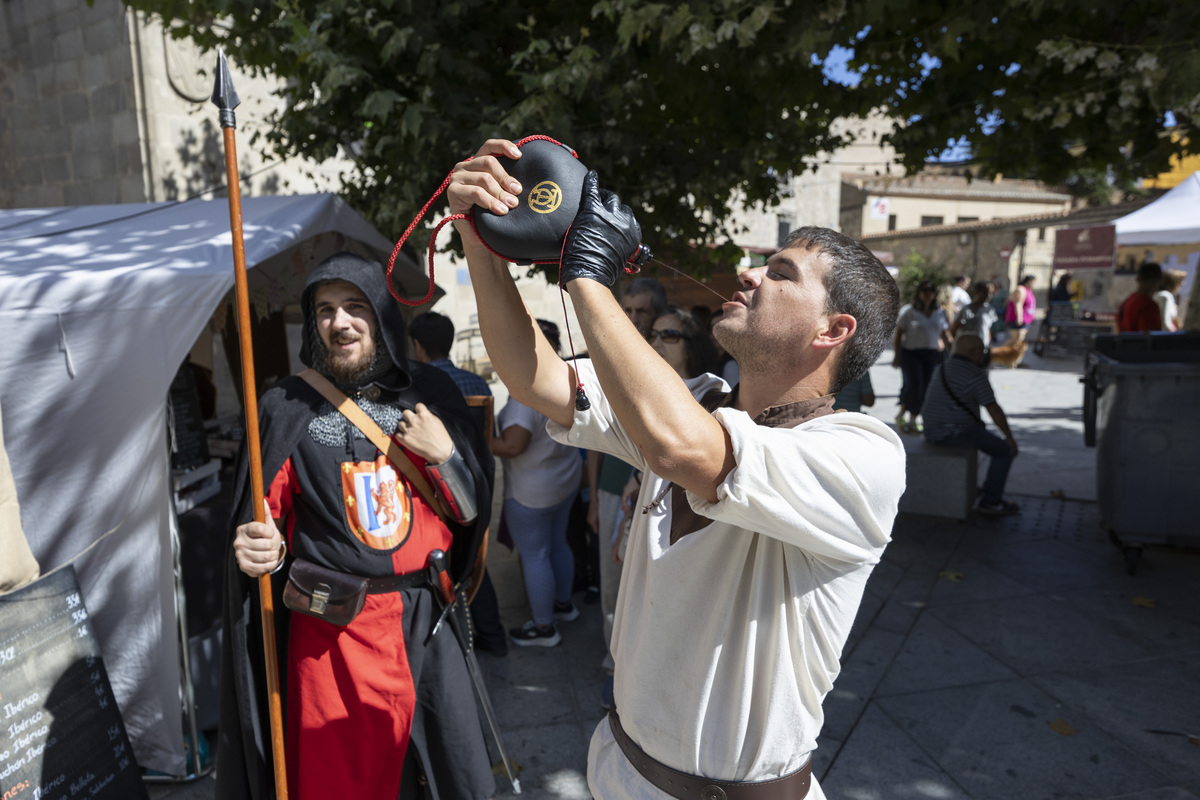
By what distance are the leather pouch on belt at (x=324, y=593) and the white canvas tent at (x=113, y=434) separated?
0.99 meters

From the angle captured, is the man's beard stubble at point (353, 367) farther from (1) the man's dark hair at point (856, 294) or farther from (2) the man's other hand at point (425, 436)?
(1) the man's dark hair at point (856, 294)

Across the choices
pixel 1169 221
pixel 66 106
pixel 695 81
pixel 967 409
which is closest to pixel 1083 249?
pixel 1169 221

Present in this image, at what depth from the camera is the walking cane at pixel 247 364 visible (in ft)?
5.94

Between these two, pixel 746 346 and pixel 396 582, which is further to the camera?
pixel 396 582

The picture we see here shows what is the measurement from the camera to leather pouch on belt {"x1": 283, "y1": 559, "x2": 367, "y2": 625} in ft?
7.23

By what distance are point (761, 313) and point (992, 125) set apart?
4835mm

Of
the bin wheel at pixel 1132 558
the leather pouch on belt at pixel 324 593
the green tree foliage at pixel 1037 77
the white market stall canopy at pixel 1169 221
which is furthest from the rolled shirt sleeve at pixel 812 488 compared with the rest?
the white market stall canopy at pixel 1169 221

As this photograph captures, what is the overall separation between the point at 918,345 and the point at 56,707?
8.56 metres

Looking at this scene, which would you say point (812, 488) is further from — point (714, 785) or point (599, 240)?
point (714, 785)

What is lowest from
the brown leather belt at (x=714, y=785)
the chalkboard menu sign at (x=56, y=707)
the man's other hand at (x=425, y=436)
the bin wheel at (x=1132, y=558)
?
the bin wheel at (x=1132, y=558)

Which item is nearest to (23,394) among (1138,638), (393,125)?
(393,125)

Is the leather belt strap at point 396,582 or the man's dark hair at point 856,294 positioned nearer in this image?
the man's dark hair at point 856,294

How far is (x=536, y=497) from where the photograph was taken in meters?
3.90

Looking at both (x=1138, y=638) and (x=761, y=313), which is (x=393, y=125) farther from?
(x=1138, y=638)
